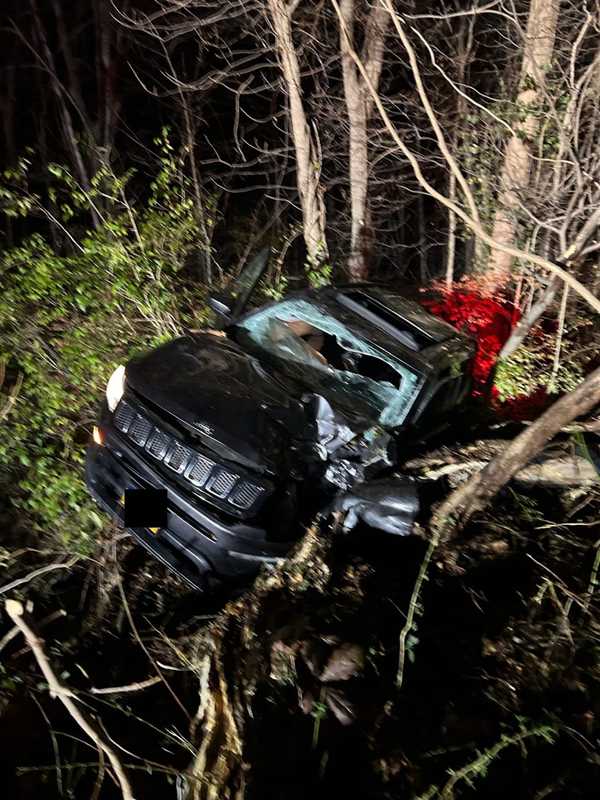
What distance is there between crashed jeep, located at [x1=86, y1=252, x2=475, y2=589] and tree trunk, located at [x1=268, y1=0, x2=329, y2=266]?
2588 mm

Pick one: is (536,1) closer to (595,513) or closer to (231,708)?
(595,513)

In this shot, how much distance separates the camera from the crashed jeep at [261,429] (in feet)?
10.0

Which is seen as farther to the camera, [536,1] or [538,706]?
[536,1]

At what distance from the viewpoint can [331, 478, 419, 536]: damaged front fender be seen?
3336 millimetres

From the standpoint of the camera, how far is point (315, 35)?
7109 millimetres

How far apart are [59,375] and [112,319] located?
71cm

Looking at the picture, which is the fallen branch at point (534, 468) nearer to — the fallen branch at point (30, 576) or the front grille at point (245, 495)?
the front grille at point (245, 495)

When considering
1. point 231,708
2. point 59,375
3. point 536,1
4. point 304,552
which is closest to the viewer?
point 231,708

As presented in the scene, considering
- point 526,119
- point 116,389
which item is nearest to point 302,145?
point 526,119

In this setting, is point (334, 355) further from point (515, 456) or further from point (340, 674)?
point (340, 674)

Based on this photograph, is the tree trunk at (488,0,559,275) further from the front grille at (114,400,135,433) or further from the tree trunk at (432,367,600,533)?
the front grille at (114,400,135,433)

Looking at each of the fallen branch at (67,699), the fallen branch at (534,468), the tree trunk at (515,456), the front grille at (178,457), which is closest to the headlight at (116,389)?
the front grille at (178,457)

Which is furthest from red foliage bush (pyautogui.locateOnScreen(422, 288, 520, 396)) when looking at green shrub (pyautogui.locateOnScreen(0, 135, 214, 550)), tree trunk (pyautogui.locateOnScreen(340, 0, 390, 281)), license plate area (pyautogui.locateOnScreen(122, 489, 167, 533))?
license plate area (pyautogui.locateOnScreen(122, 489, 167, 533))

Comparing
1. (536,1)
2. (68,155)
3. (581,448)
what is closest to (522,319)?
(581,448)
